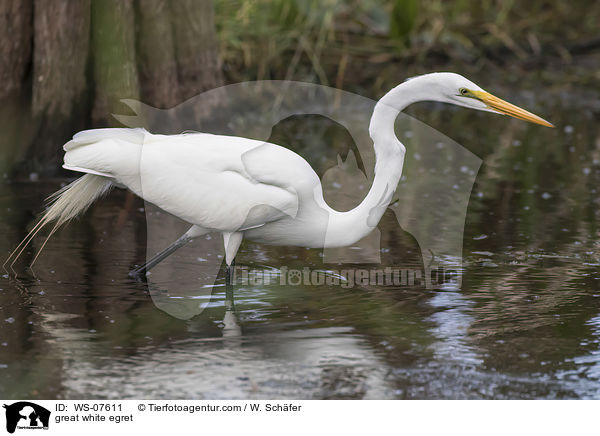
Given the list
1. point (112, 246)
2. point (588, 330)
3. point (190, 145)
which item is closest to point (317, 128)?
point (112, 246)

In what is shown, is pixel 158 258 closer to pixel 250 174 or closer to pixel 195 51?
pixel 250 174

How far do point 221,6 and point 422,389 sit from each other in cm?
611

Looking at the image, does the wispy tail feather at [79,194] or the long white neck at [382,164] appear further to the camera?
the wispy tail feather at [79,194]

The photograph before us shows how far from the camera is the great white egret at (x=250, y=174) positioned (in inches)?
168

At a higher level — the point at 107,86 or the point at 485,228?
the point at 107,86

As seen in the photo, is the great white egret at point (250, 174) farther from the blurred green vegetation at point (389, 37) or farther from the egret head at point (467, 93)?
the blurred green vegetation at point (389, 37)

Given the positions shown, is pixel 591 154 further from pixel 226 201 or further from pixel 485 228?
pixel 226 201

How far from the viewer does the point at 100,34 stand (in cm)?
661

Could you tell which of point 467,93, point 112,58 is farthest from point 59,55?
point 467,93

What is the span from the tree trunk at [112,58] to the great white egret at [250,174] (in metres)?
2.24
